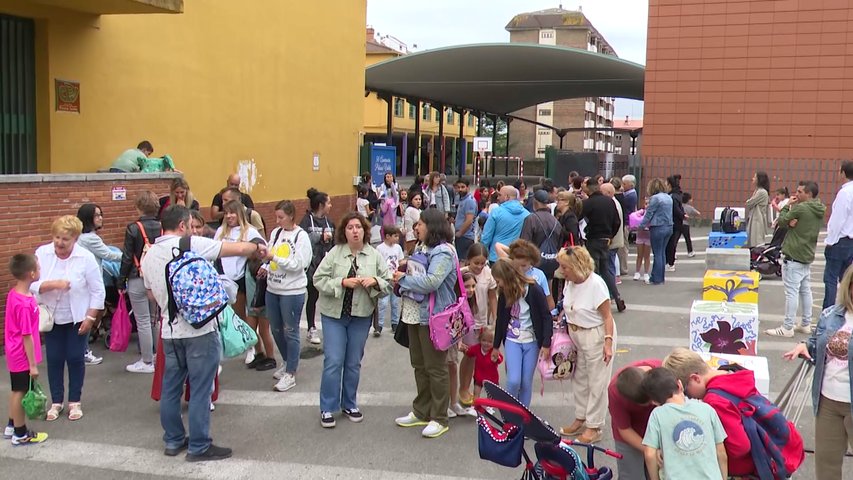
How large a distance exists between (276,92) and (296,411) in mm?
10617

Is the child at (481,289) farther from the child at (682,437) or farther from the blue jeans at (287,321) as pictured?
the child at (682,437)

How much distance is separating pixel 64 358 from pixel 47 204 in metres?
2.94

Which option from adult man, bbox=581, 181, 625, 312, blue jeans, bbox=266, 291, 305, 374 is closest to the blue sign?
adult man, bbox=581, 181, 625, 312

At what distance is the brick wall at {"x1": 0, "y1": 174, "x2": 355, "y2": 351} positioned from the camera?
8047 mm

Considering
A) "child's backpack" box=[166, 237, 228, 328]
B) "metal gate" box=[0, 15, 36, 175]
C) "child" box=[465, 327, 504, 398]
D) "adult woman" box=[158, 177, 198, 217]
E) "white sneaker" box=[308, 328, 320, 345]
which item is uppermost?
"metal gate" box=[0, 15, 36, 175]

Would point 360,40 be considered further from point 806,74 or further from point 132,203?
point 806,74

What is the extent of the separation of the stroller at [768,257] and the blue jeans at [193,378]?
10.4 m

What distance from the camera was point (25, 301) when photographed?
5.46 metres

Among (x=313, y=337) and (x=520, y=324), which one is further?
(x=313, y=337)

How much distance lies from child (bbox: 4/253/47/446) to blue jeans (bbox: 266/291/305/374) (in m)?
2.06

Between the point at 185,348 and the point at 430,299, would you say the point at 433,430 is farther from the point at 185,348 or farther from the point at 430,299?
the point at 185,348

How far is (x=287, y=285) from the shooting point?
273 inches

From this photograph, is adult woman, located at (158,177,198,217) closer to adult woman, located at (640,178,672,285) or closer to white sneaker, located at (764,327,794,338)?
adult woman, located at (640,178,672,285)

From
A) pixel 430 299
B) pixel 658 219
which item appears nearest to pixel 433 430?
pixel 430 299
